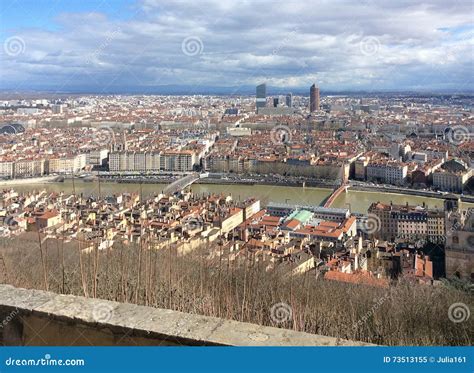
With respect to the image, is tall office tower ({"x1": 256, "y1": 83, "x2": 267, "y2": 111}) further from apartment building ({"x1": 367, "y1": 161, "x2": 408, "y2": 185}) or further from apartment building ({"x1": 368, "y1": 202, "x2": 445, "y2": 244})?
apartment building ({"x1": 368, "y1": 202, "x2": 445, "y2": 244})

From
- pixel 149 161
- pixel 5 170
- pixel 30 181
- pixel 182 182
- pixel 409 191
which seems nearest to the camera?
pixel 409 191

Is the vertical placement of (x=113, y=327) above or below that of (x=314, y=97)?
below

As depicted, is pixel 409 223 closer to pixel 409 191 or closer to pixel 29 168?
pixel 409 191

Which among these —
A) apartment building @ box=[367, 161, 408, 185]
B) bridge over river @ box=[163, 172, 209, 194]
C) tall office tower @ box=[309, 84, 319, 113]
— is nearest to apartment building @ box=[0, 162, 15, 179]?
bridge over river @ box=[163, 172, 209, 194]

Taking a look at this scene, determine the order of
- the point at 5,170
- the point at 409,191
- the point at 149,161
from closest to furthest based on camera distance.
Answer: the point at 409,191
the point at 5,170
the point at 149,161

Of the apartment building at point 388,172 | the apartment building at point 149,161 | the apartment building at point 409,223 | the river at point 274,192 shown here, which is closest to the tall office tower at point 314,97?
the apartment building at point 149,161

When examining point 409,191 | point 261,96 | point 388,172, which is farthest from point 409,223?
point 261,96
